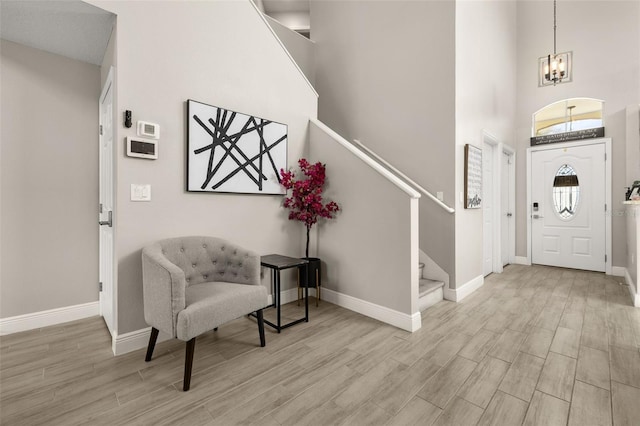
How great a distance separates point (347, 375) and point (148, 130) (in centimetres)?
234

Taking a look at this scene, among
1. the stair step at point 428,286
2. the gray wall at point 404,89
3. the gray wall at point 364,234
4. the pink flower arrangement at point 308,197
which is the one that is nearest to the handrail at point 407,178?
the gray wall at point 404,89

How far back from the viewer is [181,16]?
8.20 ft

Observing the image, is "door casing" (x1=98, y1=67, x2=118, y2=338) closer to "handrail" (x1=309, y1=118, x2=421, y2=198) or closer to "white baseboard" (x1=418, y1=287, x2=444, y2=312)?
"handrail" (x1=309, y1=118, x2=421, y2=198)

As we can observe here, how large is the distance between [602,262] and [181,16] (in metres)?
6.88

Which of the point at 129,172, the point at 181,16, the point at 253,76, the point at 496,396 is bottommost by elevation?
the point at 496,396

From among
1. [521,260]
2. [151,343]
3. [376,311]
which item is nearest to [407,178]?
[376,311]

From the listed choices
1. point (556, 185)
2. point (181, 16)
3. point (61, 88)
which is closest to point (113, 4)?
point (181, 16)

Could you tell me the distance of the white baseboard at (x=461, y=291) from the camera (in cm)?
350

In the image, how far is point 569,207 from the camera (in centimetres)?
529

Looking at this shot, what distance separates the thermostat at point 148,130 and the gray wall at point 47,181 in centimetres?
112

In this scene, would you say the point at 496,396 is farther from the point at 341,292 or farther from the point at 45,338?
the point at 45,338

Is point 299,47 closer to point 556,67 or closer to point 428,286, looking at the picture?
point 556,67

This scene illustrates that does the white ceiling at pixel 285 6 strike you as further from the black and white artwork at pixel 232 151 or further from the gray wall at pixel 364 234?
the black and white artwork at pixel 232 151

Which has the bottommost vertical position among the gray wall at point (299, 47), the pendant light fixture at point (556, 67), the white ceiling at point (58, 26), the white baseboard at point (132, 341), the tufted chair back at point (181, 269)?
the white baseboard at point (132, 341)
